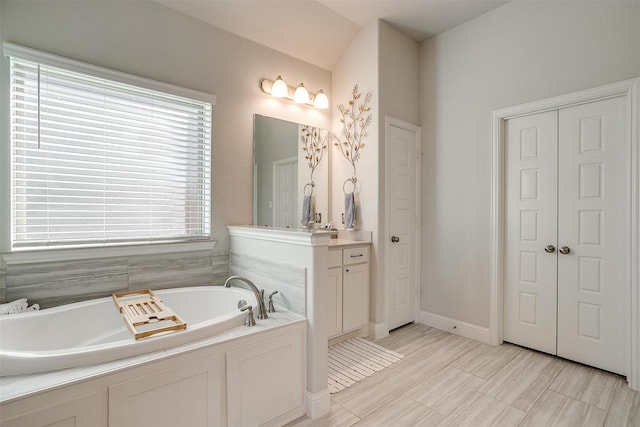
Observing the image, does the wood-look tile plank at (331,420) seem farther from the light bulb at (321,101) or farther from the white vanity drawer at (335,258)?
the light bulb at (321,101)

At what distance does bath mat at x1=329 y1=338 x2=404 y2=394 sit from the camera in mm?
2270

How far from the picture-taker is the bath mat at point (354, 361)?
227 cm

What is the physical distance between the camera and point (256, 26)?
9.18 ft

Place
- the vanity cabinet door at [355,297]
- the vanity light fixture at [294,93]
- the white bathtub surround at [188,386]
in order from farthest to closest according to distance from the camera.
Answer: the vanity light fixture at [294,93]
the vanity cabinet door at [355,297]
the white bathtub surround at [188,386]

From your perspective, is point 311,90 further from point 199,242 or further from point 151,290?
point 151,290

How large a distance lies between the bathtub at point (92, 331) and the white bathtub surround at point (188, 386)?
35 mm

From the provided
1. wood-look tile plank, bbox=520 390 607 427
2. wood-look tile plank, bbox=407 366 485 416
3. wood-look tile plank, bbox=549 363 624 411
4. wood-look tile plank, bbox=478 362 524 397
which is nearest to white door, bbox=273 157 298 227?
wood-look tile plank, bbox=407 366 485 416

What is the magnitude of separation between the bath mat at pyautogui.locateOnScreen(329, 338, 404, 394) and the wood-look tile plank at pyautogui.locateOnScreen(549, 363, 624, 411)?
3.63 ft

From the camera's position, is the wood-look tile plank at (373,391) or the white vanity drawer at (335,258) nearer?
the wood-look tile plank at (373,391)

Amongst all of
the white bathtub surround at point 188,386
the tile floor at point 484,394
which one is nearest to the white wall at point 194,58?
the white bathtub surround at point 188,386

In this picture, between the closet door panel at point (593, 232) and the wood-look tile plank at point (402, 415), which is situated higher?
the closet door panel at point (593, 232)

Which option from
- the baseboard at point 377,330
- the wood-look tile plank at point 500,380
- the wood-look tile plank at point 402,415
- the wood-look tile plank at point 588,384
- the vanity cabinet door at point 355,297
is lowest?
the wood-look tile plank at point 402,415

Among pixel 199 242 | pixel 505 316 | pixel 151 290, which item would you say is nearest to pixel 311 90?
pixel 199 242

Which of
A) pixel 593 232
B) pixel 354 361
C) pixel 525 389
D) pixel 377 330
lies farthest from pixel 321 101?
pixel 525 389
